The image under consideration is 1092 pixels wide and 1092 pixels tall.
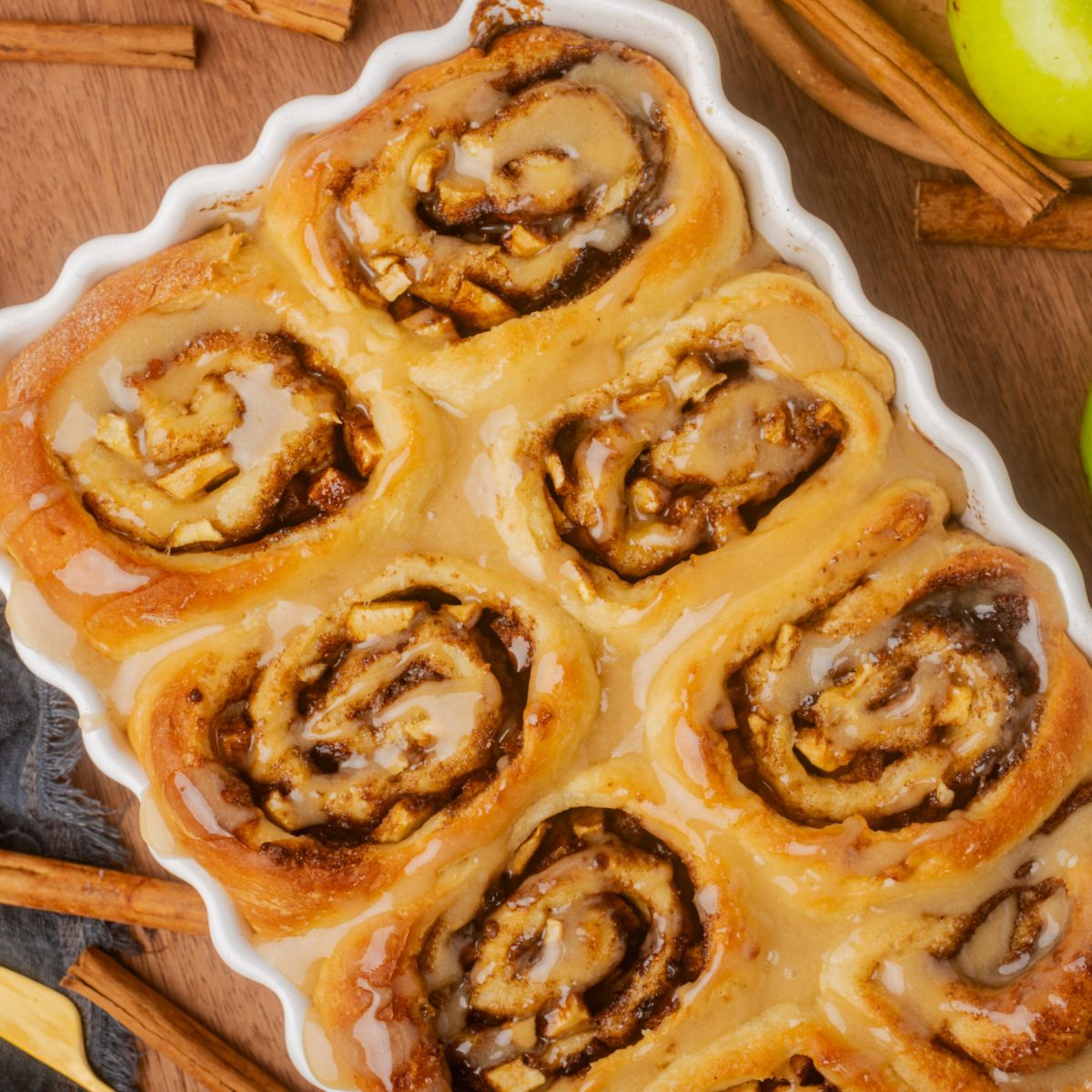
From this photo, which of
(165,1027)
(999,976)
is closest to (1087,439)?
(999,976)

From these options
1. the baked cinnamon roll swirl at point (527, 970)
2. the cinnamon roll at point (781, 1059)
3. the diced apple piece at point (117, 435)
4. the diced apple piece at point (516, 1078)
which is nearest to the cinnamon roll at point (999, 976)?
the cinnamon roll at point (781, 1059)

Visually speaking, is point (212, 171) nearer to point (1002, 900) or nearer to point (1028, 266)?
point (1028, 266)

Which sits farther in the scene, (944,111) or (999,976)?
(944,111)

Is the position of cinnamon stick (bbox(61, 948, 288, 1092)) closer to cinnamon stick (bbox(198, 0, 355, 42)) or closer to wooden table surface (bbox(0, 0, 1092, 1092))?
wooden table surface (bbox(0, 0, 1092, 1092))

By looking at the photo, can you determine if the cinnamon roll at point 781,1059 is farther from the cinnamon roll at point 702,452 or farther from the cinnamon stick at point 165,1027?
the cinnamon stick at point 165,1027

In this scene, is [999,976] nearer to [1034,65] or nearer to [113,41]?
[1034,65]

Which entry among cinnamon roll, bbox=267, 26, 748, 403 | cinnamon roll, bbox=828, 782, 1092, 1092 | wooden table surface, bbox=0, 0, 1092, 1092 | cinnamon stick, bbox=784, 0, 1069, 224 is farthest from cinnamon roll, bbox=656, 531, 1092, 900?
cinnamon stick, bbox=784, 0, 1069, 224

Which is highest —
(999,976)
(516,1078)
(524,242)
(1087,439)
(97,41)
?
(97,41)

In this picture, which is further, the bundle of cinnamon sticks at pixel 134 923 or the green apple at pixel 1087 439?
the bundle of cinnamon sticks at pixel 134 923

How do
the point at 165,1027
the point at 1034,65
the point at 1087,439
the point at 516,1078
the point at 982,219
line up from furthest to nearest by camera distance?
the point at 165,1027
the point at 982,219
the point at 1087,439
the point at 1034,65
the point at 516,1078
